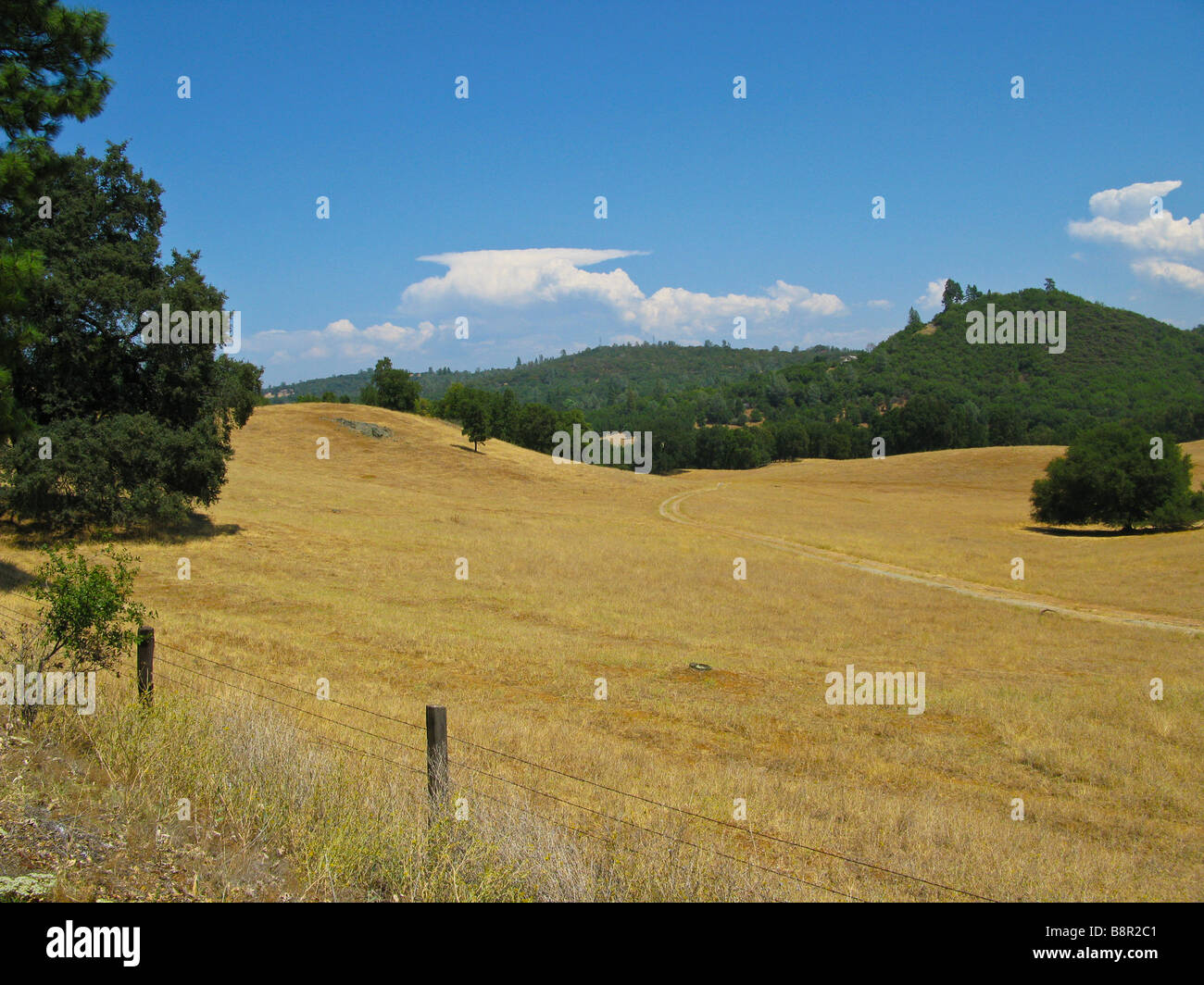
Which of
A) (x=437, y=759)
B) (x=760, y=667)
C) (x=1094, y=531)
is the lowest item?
(x=760, y=667)

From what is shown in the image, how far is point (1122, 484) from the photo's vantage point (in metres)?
61.1

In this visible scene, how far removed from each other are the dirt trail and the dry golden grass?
103cm

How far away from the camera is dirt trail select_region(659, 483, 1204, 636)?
31047mm

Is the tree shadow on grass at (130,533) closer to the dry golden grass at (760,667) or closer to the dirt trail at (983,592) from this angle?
the dry golden grass at (760,667)

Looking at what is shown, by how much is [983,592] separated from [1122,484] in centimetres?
3392

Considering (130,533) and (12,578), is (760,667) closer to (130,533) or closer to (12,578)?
(12,578)

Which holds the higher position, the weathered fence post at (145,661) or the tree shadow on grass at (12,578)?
the weathered fence post at (145,661)

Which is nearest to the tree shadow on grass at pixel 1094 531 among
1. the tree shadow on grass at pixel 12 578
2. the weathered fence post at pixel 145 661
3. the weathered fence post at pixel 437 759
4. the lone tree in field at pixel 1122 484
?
the lone tree in field at pixel 1122 484

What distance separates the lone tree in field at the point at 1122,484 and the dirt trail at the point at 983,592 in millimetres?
30051

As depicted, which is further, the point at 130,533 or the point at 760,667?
the point at 130,533

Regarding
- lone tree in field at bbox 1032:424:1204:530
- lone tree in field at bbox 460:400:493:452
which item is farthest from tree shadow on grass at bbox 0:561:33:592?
lone tree in field at bbox 1032:424:1204:530

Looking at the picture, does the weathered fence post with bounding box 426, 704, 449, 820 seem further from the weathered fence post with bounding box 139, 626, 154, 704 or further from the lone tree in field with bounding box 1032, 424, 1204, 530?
the lone tree in field with bounding box 1032, 424, 1204, 530

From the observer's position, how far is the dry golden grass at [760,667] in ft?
34.0

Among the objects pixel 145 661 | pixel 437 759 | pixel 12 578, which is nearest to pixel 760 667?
pixel 437 759
